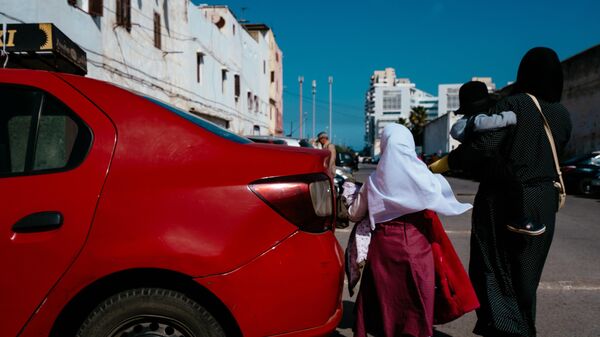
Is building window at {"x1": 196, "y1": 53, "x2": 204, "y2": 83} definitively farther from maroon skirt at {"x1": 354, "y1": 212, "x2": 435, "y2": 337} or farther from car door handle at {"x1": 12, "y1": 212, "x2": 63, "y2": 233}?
car door handle at {"x1": 12, "y1": 212, "x2": 63, "y2": 233}

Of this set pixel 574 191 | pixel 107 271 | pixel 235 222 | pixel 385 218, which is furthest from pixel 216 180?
pixel 574 191

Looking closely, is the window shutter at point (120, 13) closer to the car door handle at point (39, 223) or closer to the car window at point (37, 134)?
the car window at point (37, 134)

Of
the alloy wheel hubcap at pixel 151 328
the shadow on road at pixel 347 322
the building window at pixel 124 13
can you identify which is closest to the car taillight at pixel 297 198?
the alloy wheel hubcap at pixel 151 328

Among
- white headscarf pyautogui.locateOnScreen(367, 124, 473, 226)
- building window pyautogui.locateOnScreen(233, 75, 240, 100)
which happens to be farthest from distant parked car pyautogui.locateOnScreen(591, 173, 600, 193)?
building window pyautogui.locateOnScreen(233, 75, 240, 100)

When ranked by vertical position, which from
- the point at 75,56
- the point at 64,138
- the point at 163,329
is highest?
the point at 75,56

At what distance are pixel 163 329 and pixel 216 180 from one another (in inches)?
26.0

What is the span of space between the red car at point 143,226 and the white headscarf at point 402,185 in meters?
0.71

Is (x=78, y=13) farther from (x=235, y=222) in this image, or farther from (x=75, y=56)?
(x=235, y=222)

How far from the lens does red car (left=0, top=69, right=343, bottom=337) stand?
2.03 metres

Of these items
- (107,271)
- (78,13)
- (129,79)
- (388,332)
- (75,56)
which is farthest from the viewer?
(129,79)

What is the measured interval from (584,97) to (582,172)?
33.9 feet

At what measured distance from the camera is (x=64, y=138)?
220 centimetres

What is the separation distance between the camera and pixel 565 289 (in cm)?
483

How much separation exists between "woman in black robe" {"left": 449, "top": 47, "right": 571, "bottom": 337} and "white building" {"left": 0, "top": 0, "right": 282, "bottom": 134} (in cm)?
1028
